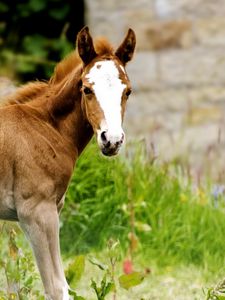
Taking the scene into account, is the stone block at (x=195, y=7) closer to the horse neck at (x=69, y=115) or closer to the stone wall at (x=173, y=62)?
the stone wall at (x=173, y=62)

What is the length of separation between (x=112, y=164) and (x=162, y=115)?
2.20 m

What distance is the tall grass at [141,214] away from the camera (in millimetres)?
7348

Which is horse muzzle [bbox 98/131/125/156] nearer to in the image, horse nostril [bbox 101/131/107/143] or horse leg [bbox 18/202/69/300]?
horse nostril [bbox 101/131/107/143]

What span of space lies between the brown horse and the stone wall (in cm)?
418

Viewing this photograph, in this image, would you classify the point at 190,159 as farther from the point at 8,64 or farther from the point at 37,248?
the point at 37,248

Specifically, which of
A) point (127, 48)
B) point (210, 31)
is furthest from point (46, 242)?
point (210, 31)

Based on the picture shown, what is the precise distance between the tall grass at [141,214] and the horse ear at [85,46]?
2112mm

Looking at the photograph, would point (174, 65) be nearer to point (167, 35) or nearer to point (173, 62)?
point (173, 62)

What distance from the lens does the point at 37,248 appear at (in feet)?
16.9

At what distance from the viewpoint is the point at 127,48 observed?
532 cm

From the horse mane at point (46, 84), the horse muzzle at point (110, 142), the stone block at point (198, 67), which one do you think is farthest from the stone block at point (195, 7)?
the horse muzzle at point (110, 142)

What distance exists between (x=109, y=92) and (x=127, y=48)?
390mm

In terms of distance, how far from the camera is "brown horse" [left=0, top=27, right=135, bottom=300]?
5027 mm

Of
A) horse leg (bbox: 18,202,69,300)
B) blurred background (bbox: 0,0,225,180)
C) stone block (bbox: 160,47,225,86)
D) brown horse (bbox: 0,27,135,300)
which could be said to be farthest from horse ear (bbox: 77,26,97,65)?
stone block (bbox: 160,47,225,86)
